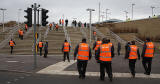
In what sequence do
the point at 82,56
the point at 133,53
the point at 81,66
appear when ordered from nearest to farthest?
the point at 82,56
the point at 81,66
the point at 133,53

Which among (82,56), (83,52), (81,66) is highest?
(83,52)

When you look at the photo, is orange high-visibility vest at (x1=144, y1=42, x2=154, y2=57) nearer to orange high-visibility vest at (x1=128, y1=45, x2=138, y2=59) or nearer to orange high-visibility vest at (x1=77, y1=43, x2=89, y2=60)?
orange high-visibility vest at (x1=128, y1=45, x2=138, y2=59)

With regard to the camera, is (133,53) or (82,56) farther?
(133,53)

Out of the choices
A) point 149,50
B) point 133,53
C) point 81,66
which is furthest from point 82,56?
point 149,50

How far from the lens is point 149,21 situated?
35.2 metres

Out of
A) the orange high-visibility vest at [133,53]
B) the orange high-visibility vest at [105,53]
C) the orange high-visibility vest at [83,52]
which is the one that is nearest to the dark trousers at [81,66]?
the orange high-visibility vest at [83,52]

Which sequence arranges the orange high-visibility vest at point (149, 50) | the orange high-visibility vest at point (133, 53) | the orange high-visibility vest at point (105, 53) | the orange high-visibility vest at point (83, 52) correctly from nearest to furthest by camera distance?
1. the orange high-visibility vest at point (105, 53)
2. the orange high-visibility vest at point (83, 52)
3. the orange high-visibility vest at point (133, 53)
4. the orange high-visibility vest at point (149, 50)

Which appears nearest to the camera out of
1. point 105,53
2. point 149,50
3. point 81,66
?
point 105,53

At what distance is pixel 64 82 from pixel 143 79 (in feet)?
11.0

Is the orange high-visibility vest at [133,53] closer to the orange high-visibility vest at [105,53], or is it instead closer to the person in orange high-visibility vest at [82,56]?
the orange high-visibility vest at [105,53]

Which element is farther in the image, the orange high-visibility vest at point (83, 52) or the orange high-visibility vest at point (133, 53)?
the orange high-visibility vest at point (133, 53)

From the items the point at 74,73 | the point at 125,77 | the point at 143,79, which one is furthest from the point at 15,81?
the point at 143,79

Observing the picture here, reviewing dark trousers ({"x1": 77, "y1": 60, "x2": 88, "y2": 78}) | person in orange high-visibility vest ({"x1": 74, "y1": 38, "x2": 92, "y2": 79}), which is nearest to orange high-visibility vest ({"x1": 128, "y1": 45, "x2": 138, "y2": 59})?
person in orange high-visibility vest ({"x1": 74, "y1": 38, "x2": 92, "y2": 79})

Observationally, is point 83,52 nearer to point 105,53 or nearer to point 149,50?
point 105,53
